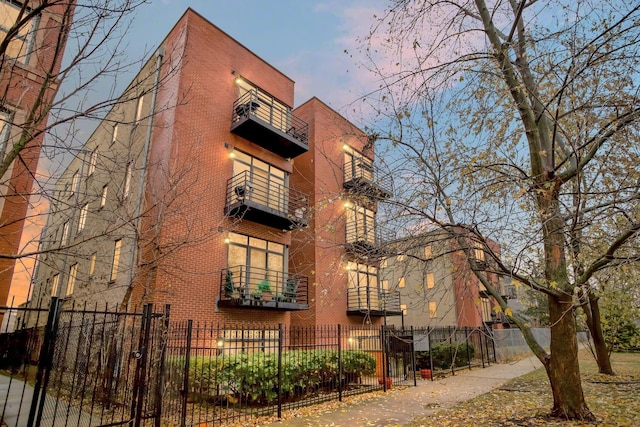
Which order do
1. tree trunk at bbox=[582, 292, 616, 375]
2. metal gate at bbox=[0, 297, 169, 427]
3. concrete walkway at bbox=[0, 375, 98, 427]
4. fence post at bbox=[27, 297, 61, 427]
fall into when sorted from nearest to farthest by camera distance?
1. fence post at bbox=[27, 297, 61, 427]
2. metal gate at bbox=[0, 297, 169, 427]
3. concrete walkway at bbox=[0, 375, 98, 427]
4. tree trunk at bbox=[582, 292, 616, 375]

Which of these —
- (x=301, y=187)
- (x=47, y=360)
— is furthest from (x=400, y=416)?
(x=301, y=187)

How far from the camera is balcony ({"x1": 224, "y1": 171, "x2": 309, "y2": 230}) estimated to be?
543 inches

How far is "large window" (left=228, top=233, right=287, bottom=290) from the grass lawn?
24.2 ft

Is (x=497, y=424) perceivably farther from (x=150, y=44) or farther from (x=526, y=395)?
(x=150, y=44)

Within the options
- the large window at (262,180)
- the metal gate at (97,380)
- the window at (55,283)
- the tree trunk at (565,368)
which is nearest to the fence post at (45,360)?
the metal gate at (97,380)

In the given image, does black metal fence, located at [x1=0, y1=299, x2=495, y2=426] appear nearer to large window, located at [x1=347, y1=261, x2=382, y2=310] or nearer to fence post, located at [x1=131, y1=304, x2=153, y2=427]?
fence post, located at [x1=131, y1=304, x2=153, y2=427]

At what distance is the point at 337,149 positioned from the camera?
20.2 metres

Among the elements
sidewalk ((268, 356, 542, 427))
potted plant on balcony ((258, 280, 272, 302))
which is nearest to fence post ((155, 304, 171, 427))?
sidewalk ((268, 356, 542, 427))

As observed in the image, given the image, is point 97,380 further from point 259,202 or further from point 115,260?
point 259,202

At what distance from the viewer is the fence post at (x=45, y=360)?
506 centimetres

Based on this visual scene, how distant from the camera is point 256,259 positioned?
48.6 ft

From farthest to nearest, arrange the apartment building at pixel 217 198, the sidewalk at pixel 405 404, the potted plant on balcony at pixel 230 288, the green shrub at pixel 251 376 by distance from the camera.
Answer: the potted plant on balcony at pixel 230 288 < the apartment building at pixel 217 198 < the green shrub at pixel 251 376 < the sidewalk at pixel 405 404

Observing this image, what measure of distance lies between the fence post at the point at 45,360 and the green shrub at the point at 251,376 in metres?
3.00

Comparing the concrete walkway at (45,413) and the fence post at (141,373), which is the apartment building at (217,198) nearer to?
the concrete walkway at (45,413)
